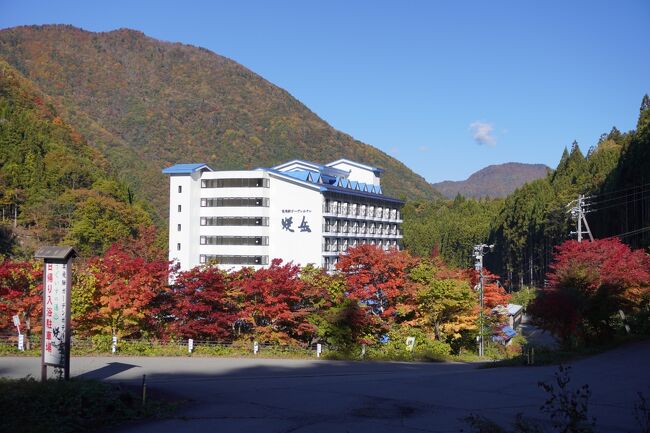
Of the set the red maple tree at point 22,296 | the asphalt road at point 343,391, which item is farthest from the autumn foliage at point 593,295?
the red maple tree at point 22,296

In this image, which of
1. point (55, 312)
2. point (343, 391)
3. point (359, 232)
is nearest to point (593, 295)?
point (343, 391)

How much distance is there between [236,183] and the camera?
50562mm

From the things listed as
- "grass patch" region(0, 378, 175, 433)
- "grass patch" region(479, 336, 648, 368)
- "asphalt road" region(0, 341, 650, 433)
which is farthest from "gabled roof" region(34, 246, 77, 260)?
"grass patch" region(479, 336, 648, 368)

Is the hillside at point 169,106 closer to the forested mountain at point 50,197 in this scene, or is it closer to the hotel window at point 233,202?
the forested mountain at point 50,197

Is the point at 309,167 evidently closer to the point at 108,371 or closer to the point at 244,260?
the point at 244,260

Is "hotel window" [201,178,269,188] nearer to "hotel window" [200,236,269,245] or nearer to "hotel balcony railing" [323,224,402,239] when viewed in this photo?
"hotel window" [200,236,269,245]

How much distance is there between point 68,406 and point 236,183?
40.7 metres

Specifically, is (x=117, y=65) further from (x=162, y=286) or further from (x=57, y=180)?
(x=162, y=286)

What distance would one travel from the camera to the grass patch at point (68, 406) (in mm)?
9688

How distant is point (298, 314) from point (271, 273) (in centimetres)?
182

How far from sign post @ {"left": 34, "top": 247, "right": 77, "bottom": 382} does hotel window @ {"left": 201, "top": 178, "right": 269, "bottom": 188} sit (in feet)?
124

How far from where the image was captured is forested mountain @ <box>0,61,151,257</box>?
48.4 m

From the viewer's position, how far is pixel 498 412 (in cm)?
1155

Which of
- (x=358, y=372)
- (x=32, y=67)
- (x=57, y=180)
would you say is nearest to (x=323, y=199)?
(x=57, y=180)
